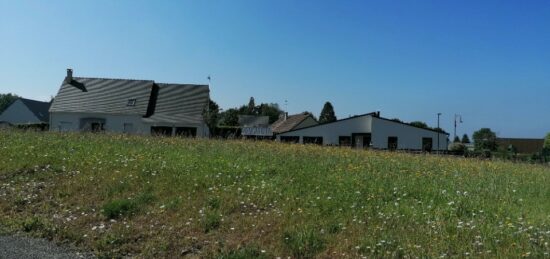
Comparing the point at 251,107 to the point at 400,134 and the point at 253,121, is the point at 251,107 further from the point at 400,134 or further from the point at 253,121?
the point at 400,134

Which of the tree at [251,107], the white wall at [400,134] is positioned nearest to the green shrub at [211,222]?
the white wall at [400,134]

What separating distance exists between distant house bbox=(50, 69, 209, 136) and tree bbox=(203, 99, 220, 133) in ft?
1.59

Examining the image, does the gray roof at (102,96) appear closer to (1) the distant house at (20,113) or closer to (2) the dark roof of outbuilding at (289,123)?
(1) the distant house at (20,113)

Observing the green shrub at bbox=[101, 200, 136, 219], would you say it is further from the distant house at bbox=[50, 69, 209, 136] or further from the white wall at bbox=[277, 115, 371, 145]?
the white wall at bbox=[277, 115, 371, 145]

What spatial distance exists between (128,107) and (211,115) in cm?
919

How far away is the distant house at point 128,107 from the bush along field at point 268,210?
135 ft

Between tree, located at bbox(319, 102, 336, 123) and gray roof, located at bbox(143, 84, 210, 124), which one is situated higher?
tree, located at bbox(319, 102, 336, 123)

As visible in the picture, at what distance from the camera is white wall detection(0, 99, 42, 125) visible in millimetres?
79062

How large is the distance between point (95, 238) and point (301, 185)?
3640mm

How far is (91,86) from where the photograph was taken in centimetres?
5650

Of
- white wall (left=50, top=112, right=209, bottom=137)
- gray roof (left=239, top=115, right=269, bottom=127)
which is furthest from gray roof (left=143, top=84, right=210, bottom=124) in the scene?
gray roof (left=239, top=115, right=269, bottom=127)

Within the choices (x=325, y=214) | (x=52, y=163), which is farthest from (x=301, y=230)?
(x=52, y=163)

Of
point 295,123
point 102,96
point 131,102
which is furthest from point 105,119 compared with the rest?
point 295,123

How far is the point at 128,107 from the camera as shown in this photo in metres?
54.1
